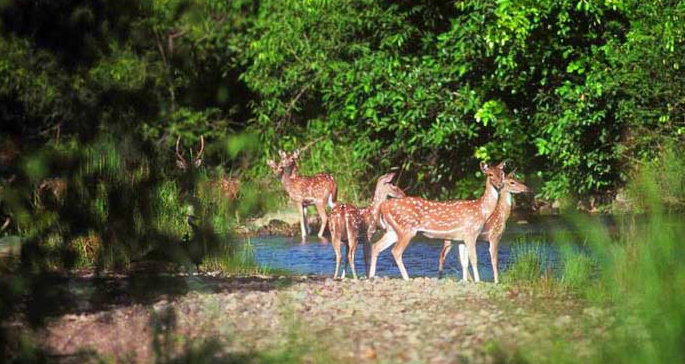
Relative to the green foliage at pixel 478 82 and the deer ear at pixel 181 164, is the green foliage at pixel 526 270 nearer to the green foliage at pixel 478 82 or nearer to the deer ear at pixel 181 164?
the green foliage at pixel 478 82

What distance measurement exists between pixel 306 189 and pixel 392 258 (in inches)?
148

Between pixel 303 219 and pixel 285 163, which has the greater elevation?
pixel 285 163

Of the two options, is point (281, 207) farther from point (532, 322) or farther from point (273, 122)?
point (532, 322)

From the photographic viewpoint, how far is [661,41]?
52.6 ft

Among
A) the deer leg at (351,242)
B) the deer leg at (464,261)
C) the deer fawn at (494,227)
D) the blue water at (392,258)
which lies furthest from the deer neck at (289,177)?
the deer leg at (464,261)

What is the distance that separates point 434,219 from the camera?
12.3 m

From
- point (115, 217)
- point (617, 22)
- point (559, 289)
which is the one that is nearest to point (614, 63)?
point (617, 22)

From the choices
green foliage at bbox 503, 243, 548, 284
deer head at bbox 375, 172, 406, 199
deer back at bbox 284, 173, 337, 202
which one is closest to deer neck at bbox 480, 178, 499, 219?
green foliage at bbox 503, 243, 548, 284

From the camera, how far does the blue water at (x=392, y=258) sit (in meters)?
13.7

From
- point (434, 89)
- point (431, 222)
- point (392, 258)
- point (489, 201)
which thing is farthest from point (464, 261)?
point (434, 89)

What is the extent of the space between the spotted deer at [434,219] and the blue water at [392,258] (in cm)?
46

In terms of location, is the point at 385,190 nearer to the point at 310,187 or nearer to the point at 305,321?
the point at 310,187

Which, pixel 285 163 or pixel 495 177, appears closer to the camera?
pixel 495 177

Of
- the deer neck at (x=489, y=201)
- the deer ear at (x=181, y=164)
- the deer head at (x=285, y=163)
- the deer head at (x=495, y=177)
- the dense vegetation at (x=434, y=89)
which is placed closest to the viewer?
the deer neck at (x=489, y=201)
